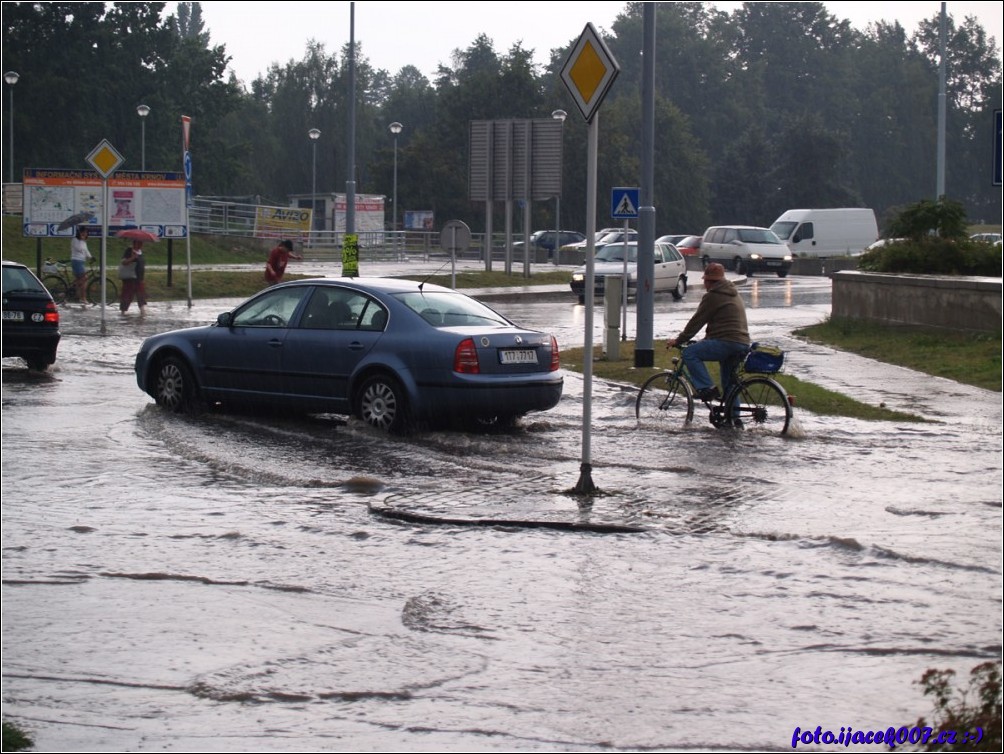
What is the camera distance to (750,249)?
56.3 m

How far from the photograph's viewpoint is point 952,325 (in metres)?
24.3

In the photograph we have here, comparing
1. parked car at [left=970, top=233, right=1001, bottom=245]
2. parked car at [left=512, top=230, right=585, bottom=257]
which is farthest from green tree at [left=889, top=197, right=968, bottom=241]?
parked car at [left=512, top=230, right=585, bottom=257]

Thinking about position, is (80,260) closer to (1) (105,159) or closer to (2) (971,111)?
(1) (105,159)

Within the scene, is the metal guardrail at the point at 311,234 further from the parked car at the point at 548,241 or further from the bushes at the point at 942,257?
the bushes at the point at 942,257

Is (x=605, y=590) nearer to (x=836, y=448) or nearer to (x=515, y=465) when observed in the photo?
(x=515, y=465)

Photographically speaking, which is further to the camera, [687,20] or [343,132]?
[687,20]

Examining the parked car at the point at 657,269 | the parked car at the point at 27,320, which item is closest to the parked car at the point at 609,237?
→ the parked car at the point at 657,269

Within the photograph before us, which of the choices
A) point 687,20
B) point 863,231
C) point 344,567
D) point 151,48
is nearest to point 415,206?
point 151,48

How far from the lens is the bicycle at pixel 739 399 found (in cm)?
1447

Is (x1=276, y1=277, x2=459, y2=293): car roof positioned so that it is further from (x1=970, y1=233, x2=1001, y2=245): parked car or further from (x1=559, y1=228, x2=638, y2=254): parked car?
(x1=559, y1=228, x2=638, y2=254): parked car

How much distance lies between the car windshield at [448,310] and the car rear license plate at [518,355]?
1.63 feet

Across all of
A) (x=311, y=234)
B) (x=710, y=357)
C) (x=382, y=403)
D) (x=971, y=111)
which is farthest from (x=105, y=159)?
(x=971, y=111)

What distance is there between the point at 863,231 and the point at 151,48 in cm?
4415

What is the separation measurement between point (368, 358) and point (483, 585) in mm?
6347
